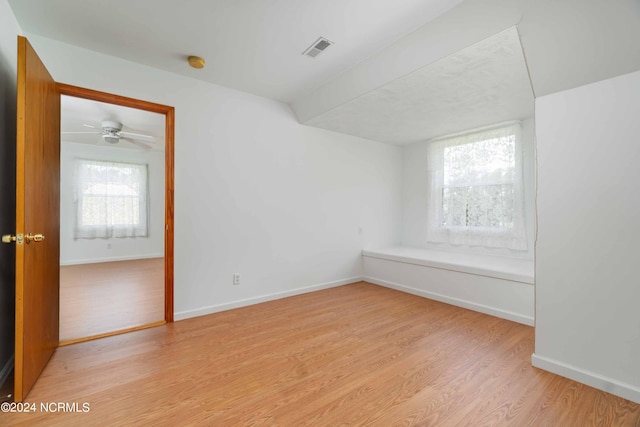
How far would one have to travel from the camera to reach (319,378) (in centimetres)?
185

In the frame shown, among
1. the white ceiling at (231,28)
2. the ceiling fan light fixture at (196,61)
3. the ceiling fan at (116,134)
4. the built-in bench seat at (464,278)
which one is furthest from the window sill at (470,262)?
the ceiling fan at (116,134)

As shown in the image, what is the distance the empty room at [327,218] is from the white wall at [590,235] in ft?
0.04

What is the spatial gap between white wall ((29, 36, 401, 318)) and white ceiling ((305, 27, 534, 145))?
0.53 metres

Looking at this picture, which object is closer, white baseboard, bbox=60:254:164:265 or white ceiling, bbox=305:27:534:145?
white ceiling, bbox=305:27:534:145

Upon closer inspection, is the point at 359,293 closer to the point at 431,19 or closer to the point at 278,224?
the point at 278,224

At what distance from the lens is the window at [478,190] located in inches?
140

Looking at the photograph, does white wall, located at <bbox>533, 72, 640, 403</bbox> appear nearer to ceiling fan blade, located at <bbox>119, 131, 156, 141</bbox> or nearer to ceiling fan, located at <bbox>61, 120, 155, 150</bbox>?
ceiling fan, located at <bbox>61, 120, 155, 150</bbox>

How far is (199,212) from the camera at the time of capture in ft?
9.70

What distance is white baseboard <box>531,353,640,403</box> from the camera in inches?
64.6

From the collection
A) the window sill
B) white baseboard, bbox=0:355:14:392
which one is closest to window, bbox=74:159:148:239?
white baseboard, bbox=0:355:14:392

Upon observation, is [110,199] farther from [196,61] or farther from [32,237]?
[32,237]

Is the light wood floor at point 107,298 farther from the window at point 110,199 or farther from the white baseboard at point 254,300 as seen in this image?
the window at point 110,199

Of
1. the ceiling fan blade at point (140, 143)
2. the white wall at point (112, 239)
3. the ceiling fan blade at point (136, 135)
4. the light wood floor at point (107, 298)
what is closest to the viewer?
the light wood floor at point (107, 298)

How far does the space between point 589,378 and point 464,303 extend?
143cm
